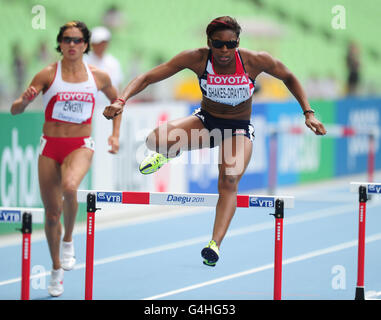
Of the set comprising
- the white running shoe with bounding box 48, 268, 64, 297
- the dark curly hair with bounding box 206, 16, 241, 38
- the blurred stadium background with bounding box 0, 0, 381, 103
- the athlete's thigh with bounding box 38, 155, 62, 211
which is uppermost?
the blurred stadium background with bounding box 0, 0, 381, 103

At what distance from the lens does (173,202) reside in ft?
22.5

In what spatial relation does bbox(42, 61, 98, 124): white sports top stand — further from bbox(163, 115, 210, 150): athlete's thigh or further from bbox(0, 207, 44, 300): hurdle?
bbox(0, 207, 44, 300): hurdle

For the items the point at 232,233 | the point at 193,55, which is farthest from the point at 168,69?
the point at 232,233

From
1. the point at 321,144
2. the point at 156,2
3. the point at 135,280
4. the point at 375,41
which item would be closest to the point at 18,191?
the point at 135,280

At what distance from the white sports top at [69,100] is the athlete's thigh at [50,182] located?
1.37ft

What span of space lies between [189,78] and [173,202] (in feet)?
50.9

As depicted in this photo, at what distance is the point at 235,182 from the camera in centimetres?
690

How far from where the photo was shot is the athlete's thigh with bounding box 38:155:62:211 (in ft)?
25.8

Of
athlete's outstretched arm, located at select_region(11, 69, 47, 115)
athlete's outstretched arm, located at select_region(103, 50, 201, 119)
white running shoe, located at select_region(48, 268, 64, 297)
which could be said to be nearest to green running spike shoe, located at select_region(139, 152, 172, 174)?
athlete's outstretched arm, located at select_region(103, 50, 201, 119)

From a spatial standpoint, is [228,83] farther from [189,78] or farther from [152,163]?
[189,78]

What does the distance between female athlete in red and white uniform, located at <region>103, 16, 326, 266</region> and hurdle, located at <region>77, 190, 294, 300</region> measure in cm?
17

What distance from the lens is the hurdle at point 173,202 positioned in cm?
674

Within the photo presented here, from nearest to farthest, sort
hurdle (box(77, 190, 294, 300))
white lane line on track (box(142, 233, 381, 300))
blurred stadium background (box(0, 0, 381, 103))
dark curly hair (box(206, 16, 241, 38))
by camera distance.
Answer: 1. dark curly hair (box(206, 16, 241, 38))
2. hurdle (box(77, 190, 294, 300))
3. white lane line on track (box(142, 233, 381, 300))
4. blurred stadium background (box(0, 0, 381, 103))

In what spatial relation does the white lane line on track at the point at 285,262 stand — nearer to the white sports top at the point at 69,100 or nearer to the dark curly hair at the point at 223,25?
the white sports top at the point at 69,100
